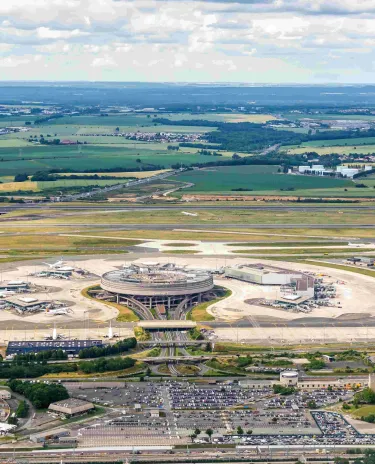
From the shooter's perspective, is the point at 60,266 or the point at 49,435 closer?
the point at 49,435

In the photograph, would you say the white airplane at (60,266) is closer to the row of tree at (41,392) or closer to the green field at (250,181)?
the row of tree at (41,392)

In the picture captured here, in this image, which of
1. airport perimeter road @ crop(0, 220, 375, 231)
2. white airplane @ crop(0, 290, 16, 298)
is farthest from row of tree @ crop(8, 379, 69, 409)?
airport perimeter road @ crop(0, 220, 375, 231)

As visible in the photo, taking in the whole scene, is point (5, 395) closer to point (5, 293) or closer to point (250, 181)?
point (5, 293)

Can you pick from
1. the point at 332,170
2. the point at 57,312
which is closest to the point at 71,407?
the point at 57,312

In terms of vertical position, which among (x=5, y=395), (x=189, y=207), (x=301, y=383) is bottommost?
(x=189, y=207)

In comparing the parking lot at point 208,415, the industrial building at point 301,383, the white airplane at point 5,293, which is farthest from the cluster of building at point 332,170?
the parking lot at point 208,415
